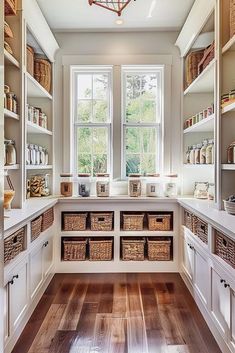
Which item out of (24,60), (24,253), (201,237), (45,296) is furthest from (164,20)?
(45,296)

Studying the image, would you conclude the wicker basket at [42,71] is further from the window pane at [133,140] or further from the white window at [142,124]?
the window pane at [133,140]

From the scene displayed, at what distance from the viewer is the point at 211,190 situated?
3.46 m

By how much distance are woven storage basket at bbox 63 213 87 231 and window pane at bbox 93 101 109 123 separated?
1.26 m

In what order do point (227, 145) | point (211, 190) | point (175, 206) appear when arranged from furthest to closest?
point (175, 206), point (211, 190), point (227, 145)

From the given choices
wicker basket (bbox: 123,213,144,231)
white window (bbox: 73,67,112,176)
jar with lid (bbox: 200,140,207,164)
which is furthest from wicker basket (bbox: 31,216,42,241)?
jar with lid (bbox: 200,140,207,164)

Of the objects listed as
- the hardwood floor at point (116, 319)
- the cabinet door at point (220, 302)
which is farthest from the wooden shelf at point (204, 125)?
the hardwood floor at point (116, 319)

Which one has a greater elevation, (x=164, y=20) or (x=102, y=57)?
(x=164, y=20)

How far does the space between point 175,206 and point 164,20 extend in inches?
84.4

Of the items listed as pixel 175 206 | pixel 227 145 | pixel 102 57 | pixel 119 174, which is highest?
pixel 102 57

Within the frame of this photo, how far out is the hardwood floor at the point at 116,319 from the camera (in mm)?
2174

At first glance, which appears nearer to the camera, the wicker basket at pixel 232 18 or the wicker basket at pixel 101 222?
the wicker basket at pixel 232 18

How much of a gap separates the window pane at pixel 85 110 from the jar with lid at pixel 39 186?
0.89 m

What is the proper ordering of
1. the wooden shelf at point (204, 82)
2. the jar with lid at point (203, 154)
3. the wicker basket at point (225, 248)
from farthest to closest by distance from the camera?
1. the jar with lid at point (203, 154)
2. the wooden shelf at point (204, 82)
3. the wicker basket at point (225, 248)

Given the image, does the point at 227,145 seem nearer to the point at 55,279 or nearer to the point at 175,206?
the point at 175,206
